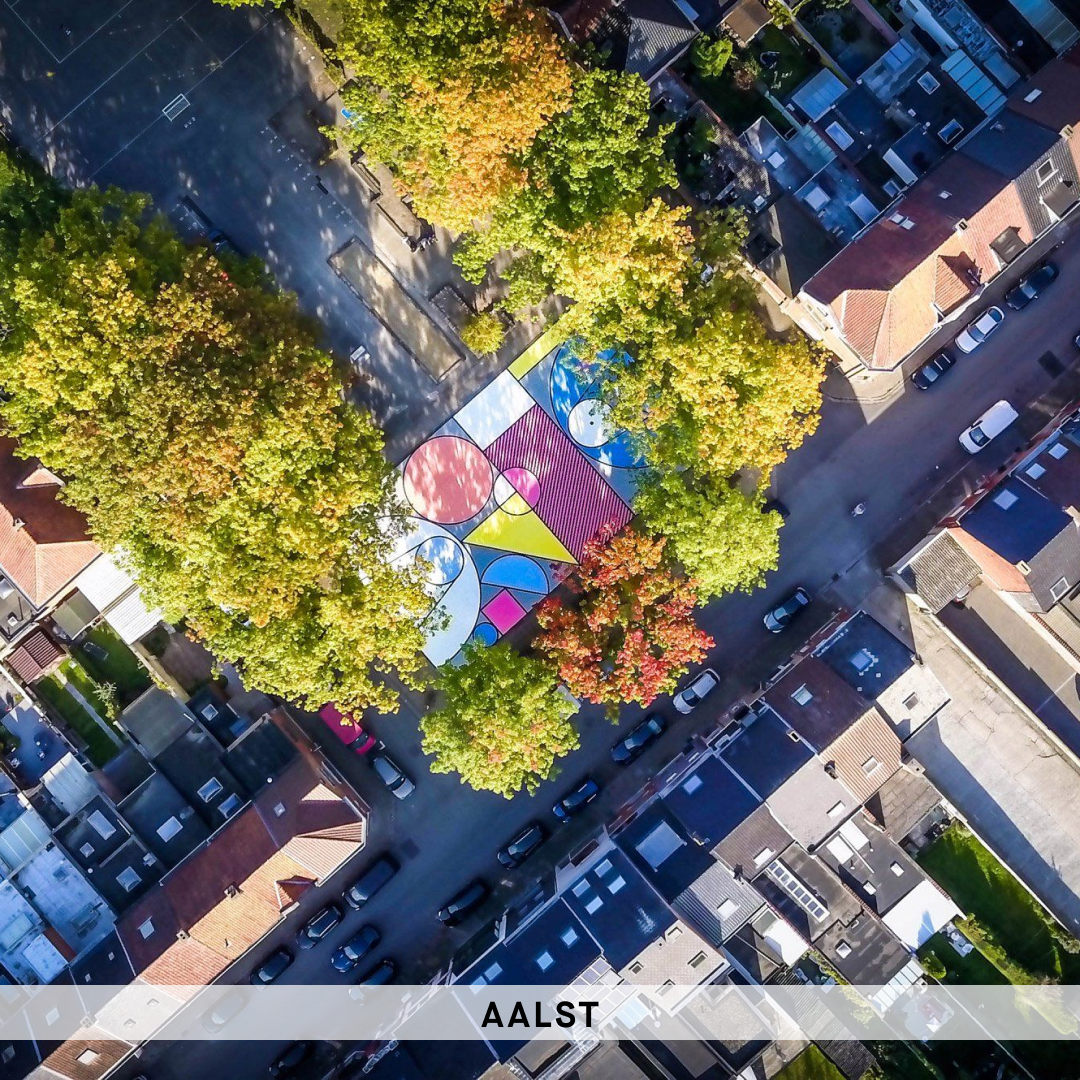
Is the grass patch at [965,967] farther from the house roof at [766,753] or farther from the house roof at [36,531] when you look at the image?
the house roof at [36,531]

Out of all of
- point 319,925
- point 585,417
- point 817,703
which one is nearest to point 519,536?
point 585,417

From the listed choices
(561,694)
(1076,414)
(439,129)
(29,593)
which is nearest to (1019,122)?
(1076,414)

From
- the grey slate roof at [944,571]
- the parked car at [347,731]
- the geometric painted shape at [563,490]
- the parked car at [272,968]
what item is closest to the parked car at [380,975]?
the parked car at [272,968]

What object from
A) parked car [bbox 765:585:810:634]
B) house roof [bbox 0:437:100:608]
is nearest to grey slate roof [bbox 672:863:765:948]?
parked car [bbox 765:585:810:634]

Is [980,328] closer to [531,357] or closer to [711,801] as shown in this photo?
[531,357]

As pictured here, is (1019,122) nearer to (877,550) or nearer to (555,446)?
(877,550)

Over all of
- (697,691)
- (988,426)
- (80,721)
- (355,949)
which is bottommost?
(988,426)
